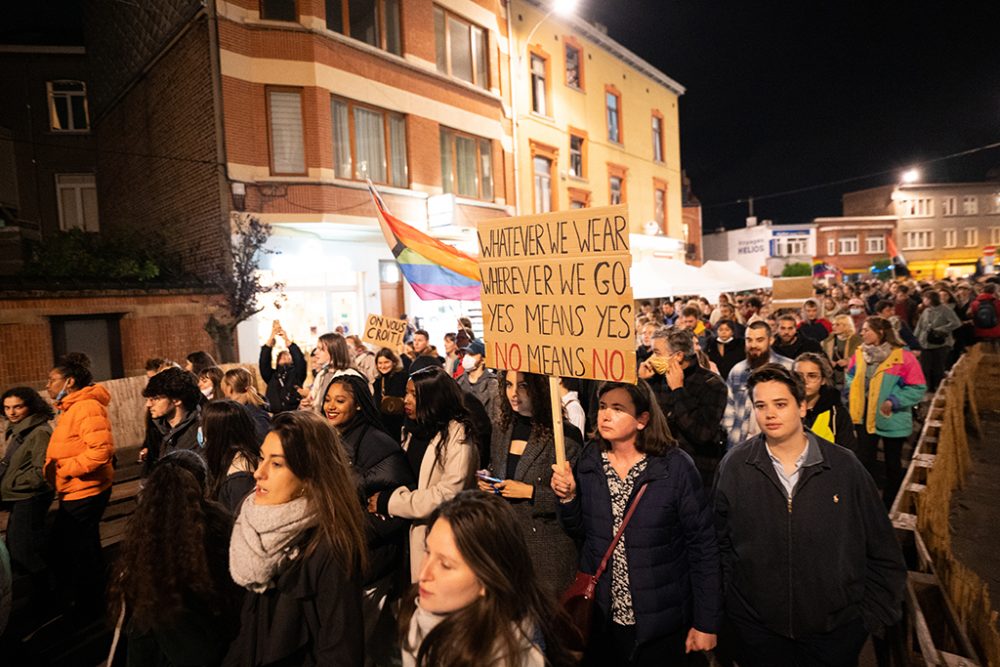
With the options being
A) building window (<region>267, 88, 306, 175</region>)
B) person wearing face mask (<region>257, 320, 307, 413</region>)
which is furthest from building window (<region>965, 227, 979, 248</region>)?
person wearing face mask (<region>257, 320, 307, 413</region>)

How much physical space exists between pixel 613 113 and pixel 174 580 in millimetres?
25898

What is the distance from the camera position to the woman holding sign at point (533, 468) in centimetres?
307

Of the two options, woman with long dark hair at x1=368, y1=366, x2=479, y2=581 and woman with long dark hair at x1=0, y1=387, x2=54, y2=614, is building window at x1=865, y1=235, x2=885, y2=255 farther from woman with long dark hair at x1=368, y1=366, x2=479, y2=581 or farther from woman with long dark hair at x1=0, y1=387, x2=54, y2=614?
woman with long dark hair at x1=0, y1=387, x2=54, y2=614

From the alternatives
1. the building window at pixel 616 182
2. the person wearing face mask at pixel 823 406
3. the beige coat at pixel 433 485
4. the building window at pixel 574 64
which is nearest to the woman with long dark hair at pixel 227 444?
the beige coat at pixel 433 485

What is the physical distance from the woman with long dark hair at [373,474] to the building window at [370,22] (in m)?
13.4

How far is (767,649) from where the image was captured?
2.60 meters

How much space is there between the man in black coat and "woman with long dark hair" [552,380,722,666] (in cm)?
184

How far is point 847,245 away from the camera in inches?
2207

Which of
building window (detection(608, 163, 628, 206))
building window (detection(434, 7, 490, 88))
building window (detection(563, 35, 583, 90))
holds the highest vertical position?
building window (detection(563, 35, 583, 90))

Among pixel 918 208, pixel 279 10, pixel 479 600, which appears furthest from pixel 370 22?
pixel 918 208

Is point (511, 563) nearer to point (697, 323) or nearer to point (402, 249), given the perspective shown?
point (402, 249)

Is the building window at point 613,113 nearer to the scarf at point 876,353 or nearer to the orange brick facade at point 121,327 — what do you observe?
the orange brick facade at point 121,327

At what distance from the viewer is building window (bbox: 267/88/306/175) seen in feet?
43.2

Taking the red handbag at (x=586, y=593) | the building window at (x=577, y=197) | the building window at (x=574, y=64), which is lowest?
the red handbag at (x=586, y=593)
